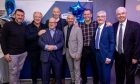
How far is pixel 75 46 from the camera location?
485 centimetres

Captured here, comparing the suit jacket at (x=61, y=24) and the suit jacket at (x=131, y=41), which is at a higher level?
the suit jacket at (x=61, y=24)

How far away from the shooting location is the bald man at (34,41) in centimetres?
484

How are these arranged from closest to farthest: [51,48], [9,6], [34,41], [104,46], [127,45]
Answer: [127,45] < [104,46] < [51,48] < [34,41] < [9,6]

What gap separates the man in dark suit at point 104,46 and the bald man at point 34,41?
1038 millimetres

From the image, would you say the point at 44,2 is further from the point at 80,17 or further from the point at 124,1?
the point at 124,1

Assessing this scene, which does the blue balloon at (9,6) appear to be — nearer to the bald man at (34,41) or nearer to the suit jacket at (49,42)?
the bald man at (34,41)

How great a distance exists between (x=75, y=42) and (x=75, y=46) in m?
0.07

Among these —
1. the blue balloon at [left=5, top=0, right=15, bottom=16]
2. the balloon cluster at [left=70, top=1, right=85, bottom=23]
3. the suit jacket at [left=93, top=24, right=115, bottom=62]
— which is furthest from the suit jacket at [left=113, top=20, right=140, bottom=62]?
the blue balloon at [left=5, top=0, right=15, bottom=16]

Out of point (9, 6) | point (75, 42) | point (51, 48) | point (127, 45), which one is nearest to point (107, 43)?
point (127, 45)

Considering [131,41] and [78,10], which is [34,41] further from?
[131,41]

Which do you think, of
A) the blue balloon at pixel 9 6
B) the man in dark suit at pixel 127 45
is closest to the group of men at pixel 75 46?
the man in dark suit at pixel 127 45

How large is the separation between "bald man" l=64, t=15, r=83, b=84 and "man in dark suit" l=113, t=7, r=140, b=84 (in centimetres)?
73

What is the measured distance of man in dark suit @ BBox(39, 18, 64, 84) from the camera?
4.70 metres

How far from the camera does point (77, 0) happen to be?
18.7 ft
